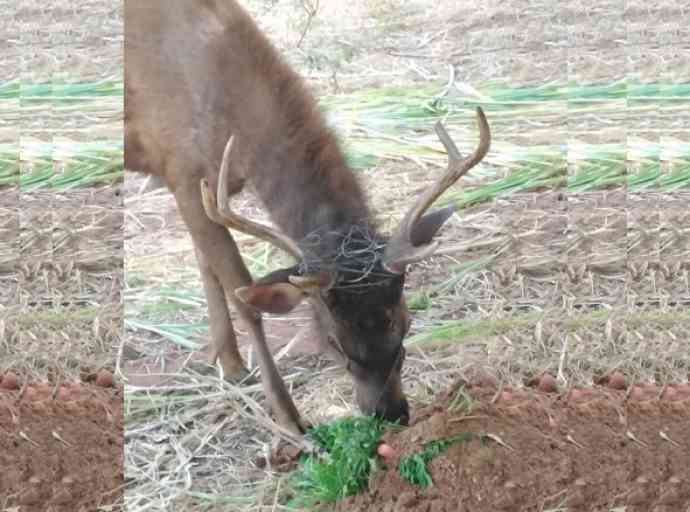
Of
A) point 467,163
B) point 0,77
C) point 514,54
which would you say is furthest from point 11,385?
point 514,54

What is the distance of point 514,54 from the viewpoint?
312 inches

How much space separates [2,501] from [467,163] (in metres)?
2.98

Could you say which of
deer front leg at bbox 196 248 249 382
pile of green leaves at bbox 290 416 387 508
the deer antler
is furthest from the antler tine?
deer front leg at bbox 196 248 249 382

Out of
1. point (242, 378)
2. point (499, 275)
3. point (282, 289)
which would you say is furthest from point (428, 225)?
point (242, 378)

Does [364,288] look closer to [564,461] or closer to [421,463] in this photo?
[421,463]

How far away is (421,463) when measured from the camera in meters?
5.73

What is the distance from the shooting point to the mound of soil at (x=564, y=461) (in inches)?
226

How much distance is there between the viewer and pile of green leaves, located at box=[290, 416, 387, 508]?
5.91 metres

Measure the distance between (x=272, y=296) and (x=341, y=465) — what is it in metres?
1.01

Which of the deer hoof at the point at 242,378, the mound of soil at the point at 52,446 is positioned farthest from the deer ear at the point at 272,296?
the deer hoof at the point at 242,378

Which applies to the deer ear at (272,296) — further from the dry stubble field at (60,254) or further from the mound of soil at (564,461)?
the dry stubble field at (60,254)

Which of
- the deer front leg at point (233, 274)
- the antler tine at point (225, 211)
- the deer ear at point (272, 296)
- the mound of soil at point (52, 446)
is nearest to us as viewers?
the antler tine at point (225, 211)

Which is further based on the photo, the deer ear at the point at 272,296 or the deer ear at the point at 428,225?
the deer ear at the point at 428,225

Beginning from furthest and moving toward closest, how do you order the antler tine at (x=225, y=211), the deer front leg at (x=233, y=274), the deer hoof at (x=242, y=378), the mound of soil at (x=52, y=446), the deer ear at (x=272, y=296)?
the deer hoof at (x=242, y=378)
the deer front leg at (x=233, y=274)
the mound of soil at (x=52, y=446)
the deer ear at (x=272, y=296)
the antler tine at (x=225, y=211)
